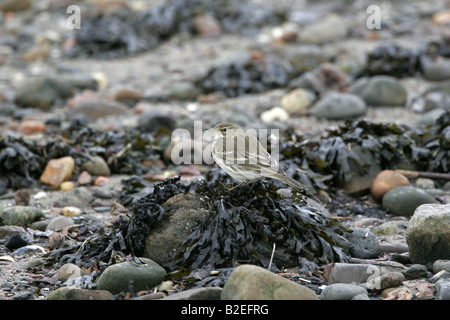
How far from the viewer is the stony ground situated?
515cm

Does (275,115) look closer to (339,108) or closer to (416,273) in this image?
(339,108)

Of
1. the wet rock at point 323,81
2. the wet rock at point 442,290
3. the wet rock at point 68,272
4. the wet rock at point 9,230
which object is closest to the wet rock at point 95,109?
the wet rock at point 323,81

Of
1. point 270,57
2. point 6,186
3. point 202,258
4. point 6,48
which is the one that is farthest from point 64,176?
point 6,48

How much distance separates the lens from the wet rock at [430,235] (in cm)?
511

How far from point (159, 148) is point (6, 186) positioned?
7.46 feet

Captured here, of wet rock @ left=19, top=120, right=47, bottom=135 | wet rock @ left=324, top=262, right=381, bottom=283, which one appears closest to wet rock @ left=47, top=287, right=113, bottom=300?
wet rock @ left=324, top=262, right=381, bottom=283

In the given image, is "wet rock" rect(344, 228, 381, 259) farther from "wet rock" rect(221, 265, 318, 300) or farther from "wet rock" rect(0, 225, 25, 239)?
"wet rock" rect(0, 225, 25, 239)

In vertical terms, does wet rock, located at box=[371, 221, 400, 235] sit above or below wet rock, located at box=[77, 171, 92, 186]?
below

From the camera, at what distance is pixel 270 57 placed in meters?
13.6

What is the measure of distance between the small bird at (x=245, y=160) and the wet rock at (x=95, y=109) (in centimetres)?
561

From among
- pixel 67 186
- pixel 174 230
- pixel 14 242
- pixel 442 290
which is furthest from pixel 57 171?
pixel 442 290

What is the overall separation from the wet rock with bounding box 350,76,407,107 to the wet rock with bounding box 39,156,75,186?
19.2 ft
